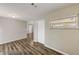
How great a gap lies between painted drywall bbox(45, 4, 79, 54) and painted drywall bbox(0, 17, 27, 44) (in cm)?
46

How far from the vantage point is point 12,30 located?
1918 mm

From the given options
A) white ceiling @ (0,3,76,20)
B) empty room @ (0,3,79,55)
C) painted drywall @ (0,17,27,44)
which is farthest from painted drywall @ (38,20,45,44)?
painted drywall @ (0,17,27,44)

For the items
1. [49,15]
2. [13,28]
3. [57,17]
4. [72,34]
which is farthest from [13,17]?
[72,34]

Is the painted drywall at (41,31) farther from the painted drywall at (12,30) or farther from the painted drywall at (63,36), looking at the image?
the painted drywall at (12,30)

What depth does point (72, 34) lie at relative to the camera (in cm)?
158

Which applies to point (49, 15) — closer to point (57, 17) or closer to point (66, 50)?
point (57, 17)

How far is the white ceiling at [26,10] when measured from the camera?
5.09 feet

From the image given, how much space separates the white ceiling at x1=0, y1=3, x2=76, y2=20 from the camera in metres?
1.55

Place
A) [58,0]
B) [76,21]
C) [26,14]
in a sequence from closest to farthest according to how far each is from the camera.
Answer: [58,0]
[76,21]
[26,14]

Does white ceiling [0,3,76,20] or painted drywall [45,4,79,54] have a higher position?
white ceiling [0,3,76,20]

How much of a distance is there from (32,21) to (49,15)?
0.37m

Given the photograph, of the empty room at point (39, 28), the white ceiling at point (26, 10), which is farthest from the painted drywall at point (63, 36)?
the white ceiling at point (26, 10)

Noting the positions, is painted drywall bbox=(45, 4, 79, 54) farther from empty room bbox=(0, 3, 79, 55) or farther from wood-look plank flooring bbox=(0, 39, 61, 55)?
wood-look plank flooring bbox=(0, 39, 61, 55)

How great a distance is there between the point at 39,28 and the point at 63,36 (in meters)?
0.53
